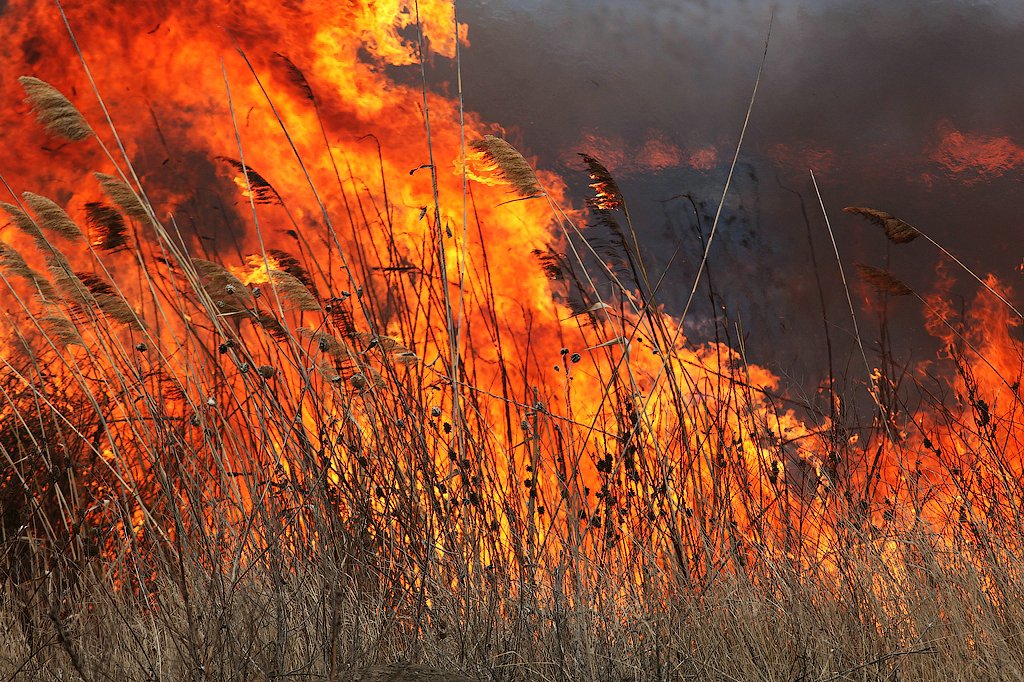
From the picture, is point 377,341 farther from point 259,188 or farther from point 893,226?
point 893,226

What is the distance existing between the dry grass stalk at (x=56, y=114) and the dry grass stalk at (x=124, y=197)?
14 centimetres

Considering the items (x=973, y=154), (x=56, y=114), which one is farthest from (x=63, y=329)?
(x=973, y=154)

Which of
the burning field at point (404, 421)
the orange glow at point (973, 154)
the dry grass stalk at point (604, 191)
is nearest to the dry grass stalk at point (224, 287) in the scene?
the burning field at point (404, 421)

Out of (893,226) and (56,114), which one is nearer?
(56,114)

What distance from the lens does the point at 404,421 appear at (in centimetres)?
237

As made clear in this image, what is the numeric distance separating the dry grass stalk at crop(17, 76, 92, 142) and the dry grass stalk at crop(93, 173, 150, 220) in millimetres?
143

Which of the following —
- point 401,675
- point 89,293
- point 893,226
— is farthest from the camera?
point 893,226

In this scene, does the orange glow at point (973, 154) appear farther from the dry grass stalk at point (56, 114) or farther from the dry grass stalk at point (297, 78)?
the dry grass stalk at point (56, 114)

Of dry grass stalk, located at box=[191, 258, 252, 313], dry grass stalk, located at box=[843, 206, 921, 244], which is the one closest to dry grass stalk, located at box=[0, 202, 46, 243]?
dry grass stalk, located at box=[191, 258, 252, 313]

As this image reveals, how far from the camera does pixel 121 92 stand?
3.71 m

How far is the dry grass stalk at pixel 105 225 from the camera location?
2.33 meters

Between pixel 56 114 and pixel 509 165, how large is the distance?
1169mm

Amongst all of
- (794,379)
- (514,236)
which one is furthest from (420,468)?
(794,379)

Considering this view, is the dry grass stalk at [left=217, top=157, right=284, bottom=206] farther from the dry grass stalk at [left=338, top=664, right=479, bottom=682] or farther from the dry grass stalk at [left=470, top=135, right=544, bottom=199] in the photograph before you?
the dry grass stalk at [left=338, top=664, right=479, bottom=682]
